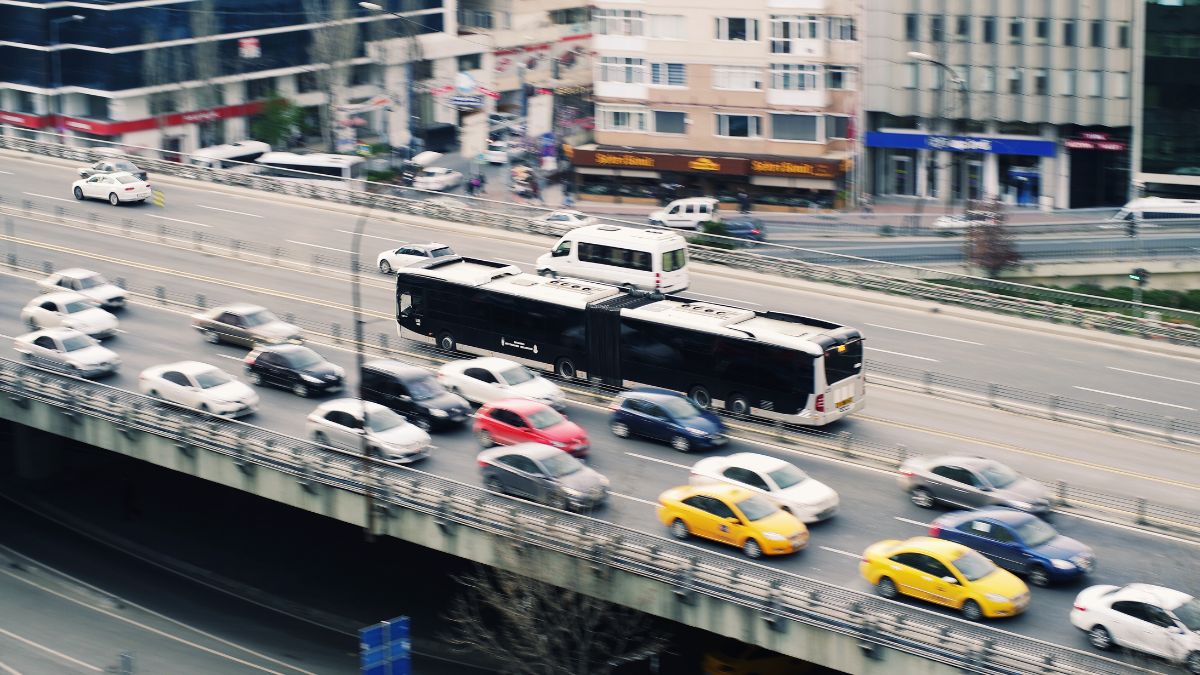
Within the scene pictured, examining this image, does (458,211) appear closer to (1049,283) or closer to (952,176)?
(1049,283)

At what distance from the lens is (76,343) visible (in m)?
51.2

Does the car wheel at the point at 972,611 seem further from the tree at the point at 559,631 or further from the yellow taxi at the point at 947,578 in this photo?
the tree at the point at 559,631

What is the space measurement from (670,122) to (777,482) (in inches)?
2321

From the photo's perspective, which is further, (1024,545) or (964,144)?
(964,144)

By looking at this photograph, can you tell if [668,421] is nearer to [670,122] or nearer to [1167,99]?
[1167,99]

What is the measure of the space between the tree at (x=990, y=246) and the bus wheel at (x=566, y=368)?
88.9 ft

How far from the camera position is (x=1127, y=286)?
242 feet

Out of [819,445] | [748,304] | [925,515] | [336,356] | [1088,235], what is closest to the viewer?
[925,515]

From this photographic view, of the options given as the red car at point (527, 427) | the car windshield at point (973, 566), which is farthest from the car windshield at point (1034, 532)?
the red car at point (527, 427)

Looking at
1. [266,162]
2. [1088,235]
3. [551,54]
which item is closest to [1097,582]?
[1088,235]

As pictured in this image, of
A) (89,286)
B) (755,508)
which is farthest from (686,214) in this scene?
(755,508)

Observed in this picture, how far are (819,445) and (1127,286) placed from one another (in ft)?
110

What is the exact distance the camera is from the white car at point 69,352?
50.3m

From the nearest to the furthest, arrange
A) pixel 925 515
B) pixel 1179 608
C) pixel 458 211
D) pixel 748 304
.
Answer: pixel 1179 608 → pixel 925 515 → pixel 748 304 → pixel 458 211
